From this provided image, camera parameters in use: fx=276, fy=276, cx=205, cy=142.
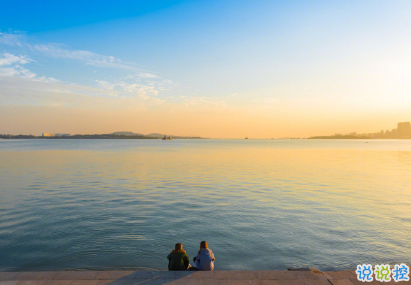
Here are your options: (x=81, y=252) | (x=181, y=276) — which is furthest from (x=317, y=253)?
(x=81, y=252)

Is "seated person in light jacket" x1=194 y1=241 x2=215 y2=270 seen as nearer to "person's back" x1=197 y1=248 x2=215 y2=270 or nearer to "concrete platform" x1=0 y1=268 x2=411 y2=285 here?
"person's back" x1=197 y1=248 x2=215 y2=270

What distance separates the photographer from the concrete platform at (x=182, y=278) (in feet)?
27.6

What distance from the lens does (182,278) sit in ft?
28.5

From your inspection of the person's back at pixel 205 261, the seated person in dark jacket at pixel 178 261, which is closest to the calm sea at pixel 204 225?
the person's back at pixel 205 261

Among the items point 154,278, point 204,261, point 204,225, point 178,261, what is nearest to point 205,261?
point 204,261

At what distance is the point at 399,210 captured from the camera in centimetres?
2208

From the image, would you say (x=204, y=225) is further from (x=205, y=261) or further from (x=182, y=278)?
(x=182, y=278)

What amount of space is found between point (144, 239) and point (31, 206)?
1281cm

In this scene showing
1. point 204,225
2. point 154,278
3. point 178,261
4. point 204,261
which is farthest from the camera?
point 204,225

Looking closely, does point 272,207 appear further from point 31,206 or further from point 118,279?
point 31,206

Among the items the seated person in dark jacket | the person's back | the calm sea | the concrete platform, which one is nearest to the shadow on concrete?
the concrete platform

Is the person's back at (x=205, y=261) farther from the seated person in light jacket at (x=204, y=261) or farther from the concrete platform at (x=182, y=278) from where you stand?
the concrete platform at (x=182, y=278)

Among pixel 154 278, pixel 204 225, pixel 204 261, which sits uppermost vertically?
pixel 154 278

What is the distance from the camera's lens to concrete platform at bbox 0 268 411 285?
8398mm
